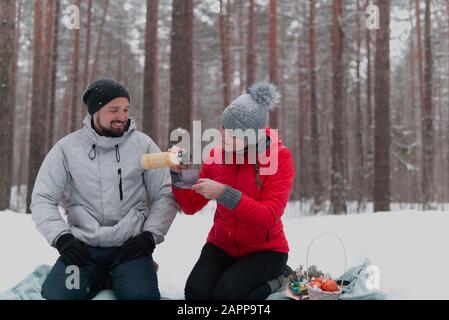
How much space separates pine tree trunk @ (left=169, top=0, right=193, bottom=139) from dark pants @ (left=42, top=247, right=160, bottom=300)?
5040 mm

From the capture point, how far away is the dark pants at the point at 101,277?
10.1 feet

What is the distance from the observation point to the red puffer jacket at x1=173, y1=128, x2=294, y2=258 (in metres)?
3.20

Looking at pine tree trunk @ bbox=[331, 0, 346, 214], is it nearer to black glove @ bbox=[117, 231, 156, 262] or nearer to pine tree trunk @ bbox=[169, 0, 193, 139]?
pine tree trunk @ bbox=[169, 0, 193, 139]

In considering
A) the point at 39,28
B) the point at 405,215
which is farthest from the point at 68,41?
the point at 405,215

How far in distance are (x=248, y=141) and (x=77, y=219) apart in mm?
1339

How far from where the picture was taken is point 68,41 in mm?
22156

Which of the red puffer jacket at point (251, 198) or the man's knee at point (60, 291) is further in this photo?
the red puffer jacket at point (251, 198)

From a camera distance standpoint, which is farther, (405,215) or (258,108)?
(405,215)

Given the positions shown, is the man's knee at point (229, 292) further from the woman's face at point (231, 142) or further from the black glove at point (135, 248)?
the woman's face at point (231, 142)

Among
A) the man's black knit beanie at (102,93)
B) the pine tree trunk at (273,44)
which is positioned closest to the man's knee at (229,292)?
the man's black knit beanie at (102,93)

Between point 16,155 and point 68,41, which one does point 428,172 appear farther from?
point 16,155

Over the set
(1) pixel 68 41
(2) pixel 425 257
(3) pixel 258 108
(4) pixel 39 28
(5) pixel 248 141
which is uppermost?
(1) pixel 68 41

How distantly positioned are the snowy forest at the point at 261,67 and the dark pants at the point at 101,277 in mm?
5034

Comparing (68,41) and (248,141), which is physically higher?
(68,41)
